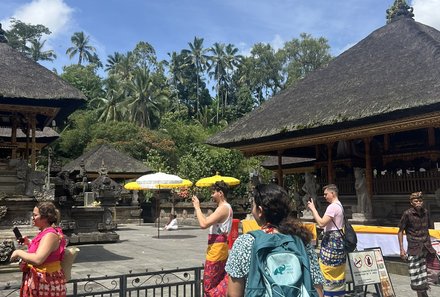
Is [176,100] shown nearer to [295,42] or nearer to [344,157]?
[295,42]

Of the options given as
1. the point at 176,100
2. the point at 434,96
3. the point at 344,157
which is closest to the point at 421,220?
the point at 434,96

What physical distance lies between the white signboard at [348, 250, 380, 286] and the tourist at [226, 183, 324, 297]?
3.17 m

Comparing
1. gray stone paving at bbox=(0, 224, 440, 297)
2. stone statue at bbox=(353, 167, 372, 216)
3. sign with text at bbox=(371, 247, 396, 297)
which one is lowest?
gray stone paving at bbox=(0, 224, 440, 297)

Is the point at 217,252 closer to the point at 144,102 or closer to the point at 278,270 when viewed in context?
the point at 278,270

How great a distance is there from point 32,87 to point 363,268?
10228mm

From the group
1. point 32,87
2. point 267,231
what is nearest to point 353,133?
point 32,87

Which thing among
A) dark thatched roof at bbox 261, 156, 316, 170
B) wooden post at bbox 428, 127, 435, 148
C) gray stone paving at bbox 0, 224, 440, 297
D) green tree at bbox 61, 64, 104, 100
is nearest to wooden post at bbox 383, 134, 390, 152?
wooden post at bbox 428, 127, 435, 148

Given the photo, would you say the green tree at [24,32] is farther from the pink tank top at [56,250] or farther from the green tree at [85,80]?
the pink tank top at [56,250]

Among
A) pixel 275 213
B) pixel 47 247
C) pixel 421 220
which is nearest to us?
pixel 275 213

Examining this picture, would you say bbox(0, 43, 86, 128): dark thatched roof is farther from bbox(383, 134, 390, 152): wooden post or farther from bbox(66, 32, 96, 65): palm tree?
bbox(66, 32, 96, 65): palm tree

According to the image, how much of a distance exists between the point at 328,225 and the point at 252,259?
3.38 meters

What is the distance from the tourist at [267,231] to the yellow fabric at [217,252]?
2160 millimetres

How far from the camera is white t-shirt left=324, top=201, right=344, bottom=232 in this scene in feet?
19.5

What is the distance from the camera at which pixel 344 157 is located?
15.2 metres
